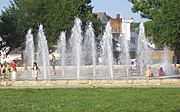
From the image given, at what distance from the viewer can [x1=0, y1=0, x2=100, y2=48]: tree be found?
2386 inches

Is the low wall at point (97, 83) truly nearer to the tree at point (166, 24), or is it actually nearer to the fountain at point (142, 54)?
the fountain at point (142, 54)

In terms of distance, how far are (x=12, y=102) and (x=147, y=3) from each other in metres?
44.0

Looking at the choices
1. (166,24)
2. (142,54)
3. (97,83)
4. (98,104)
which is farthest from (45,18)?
(98,104)

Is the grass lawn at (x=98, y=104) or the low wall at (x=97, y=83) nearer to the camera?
the grass lawn at (x=98, y=104)

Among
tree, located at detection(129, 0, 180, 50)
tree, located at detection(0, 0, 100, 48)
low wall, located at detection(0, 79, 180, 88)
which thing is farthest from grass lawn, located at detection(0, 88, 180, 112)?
tree, located at detection(0, 0, 100, 48)

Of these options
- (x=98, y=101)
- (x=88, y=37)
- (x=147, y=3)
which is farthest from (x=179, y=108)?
(x=147, y=3)

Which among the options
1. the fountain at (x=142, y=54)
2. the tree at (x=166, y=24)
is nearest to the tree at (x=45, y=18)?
the tree at (x=166, y=24)

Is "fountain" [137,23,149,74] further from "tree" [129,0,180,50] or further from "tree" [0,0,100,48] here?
"tree" [0,0,100,48]

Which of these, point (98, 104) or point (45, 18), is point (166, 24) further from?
point (98, 104)

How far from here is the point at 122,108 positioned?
42.0 ft

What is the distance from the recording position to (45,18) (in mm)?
61844

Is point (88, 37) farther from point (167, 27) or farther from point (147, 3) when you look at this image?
point (147, 3)

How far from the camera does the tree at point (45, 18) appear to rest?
60594 millimetres

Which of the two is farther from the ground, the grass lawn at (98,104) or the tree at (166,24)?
the tree at (166,24)
